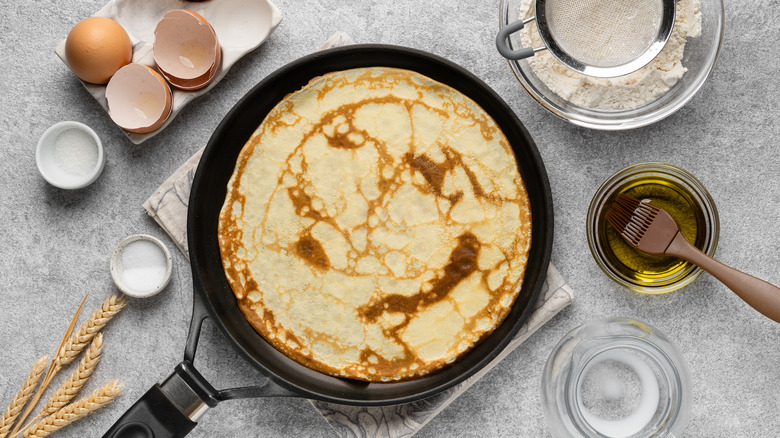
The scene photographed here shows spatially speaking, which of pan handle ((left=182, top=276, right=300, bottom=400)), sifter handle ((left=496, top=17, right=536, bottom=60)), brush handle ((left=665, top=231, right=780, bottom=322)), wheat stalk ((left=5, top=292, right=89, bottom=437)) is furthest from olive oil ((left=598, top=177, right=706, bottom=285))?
wheat stalk ((left=5, top=292, right=89, bottom=437))

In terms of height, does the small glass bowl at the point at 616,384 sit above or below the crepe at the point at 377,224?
below

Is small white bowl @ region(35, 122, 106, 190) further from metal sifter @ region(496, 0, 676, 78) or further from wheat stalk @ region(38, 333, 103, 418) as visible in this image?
metal sifter @ region(496, 0, 676, 78)

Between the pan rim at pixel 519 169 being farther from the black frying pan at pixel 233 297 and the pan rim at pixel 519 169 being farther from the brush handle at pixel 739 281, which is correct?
the brush handle at pixel 739 281

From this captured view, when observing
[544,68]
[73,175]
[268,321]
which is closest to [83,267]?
[73,175]

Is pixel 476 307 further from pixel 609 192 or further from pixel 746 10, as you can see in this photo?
pixel 746 10

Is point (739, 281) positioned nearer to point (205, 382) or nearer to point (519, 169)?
point (519, 169)

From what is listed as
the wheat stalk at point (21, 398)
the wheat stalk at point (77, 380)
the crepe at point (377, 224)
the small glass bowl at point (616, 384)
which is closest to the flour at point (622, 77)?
the crepe at point (377, 224)
